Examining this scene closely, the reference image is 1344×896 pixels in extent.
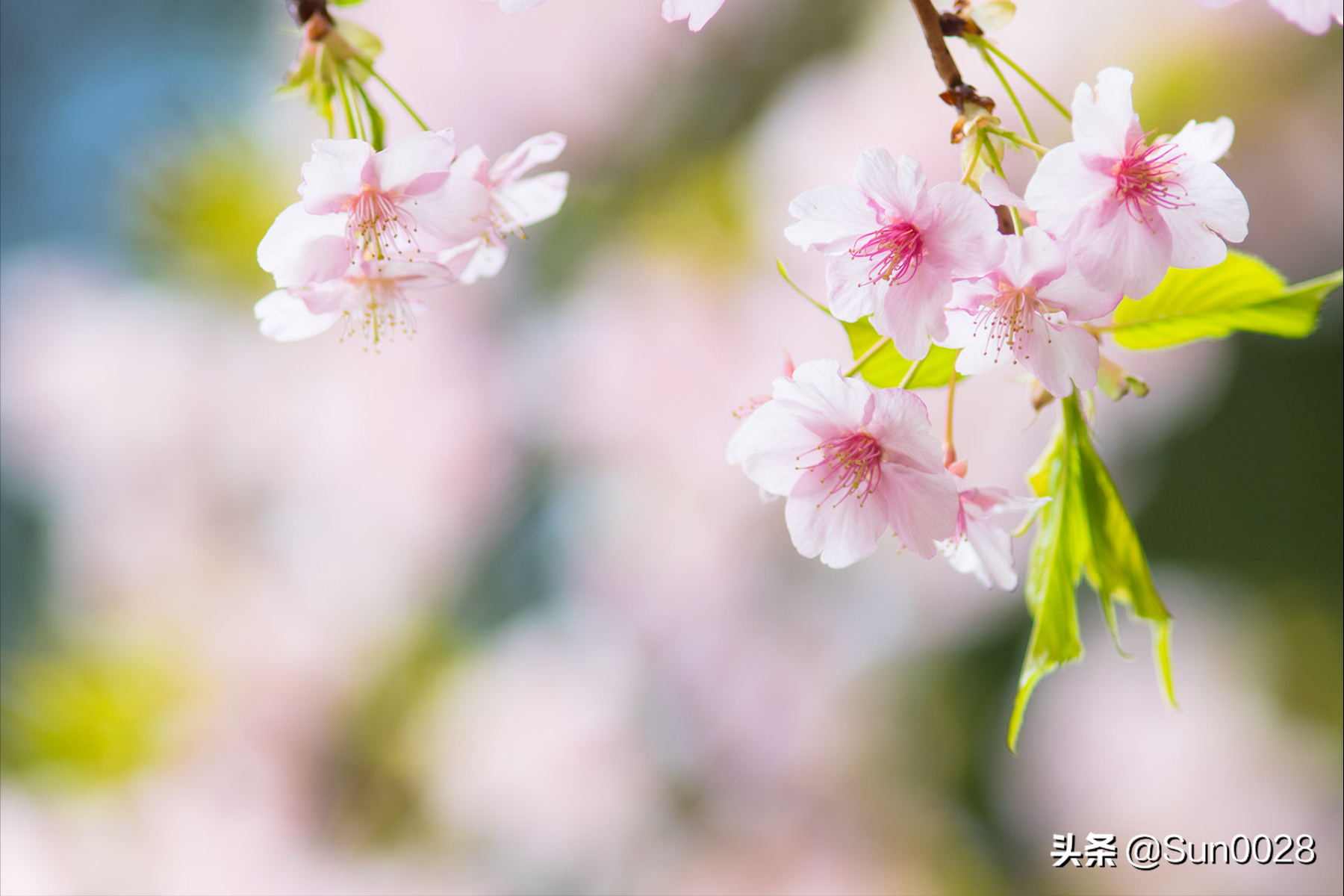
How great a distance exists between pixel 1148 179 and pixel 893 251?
0.07 metres

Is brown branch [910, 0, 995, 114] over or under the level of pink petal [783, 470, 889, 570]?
over

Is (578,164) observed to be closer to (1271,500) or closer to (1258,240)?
(1258,240)

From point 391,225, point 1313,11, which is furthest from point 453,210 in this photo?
point 1313,11

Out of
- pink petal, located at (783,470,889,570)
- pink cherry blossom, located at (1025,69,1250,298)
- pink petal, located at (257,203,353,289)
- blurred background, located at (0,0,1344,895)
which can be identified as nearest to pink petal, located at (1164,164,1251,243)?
pink cherry blossom, located at (1025,69,1250,298)

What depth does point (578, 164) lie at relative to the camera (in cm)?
127

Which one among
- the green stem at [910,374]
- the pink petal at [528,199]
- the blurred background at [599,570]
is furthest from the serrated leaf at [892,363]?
the blurred background at [599,570]

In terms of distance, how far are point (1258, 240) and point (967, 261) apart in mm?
1059

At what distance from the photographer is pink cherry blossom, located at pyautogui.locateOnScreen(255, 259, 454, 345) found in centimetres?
29

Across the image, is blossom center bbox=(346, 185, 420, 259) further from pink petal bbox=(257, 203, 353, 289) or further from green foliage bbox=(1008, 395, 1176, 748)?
green foliage bbox=(1008, 395, 1176, 748)

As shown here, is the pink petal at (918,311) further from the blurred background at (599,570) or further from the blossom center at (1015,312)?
the blurred background at (599,570)

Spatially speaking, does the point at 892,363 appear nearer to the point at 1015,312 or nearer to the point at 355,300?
the point at 1015,312

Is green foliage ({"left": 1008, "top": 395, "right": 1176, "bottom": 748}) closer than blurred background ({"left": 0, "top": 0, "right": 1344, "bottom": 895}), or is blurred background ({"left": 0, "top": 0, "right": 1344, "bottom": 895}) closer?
green foliage ({"left": 1008, "top": 395, "right": 1176, "bottom": 748})

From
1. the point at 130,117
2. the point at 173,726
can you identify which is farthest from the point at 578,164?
the point at 173,726

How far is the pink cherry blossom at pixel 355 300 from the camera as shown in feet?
0.94
